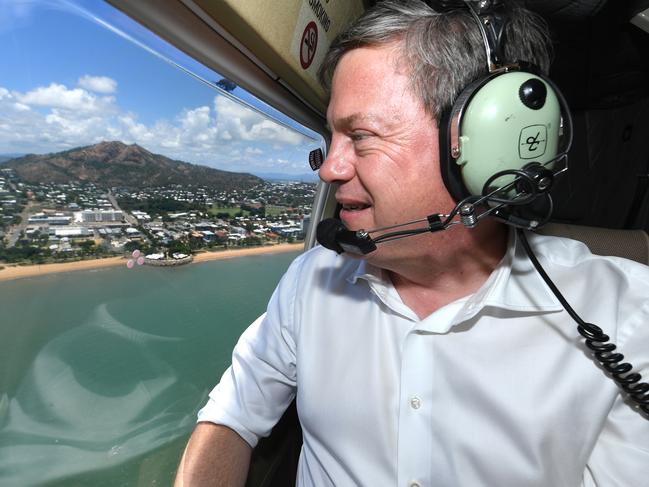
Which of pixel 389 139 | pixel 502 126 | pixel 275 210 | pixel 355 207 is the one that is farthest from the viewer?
pixel 275 210

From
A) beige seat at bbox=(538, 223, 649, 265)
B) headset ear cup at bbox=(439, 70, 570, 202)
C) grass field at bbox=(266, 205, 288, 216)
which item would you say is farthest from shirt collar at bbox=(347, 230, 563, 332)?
grass field at bbox=(266, 205, 288, 216)

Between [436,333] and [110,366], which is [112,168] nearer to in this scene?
[110,366]

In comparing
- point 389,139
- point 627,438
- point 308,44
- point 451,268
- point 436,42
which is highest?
point 308,44

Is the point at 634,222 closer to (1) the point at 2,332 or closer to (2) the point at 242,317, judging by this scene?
(2) the point at 242,317

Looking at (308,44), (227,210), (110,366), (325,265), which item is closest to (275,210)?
(227,210)

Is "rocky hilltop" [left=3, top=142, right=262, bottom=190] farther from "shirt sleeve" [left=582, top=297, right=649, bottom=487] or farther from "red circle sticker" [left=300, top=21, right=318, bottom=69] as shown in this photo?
"shirt sleeve" [left=582, top=297, right=649, bottom=487]

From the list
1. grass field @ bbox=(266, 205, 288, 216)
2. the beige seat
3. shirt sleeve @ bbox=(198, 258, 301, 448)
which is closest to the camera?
shirt sleeve @ bbox=(198, 258, 301, 448)
